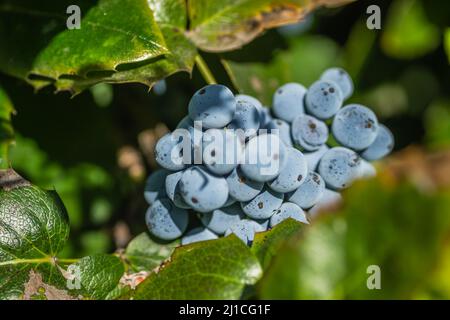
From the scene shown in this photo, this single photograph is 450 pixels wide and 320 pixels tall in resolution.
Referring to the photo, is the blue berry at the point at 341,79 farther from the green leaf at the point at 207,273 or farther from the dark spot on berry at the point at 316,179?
the green leaf at the point at 207,273

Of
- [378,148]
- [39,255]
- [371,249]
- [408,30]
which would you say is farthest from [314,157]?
[408,30]

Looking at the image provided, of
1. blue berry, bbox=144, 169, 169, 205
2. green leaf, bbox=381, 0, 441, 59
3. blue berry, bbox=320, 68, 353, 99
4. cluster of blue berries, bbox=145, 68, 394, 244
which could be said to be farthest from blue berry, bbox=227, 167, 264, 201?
green leaf, bbox=381, 0, 441, 59

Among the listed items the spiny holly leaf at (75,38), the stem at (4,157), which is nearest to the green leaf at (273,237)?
the spiny holly leaf at (75,38)

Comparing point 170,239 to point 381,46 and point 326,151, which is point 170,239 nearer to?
point 326,151

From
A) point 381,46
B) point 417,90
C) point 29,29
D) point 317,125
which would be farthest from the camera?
point 417,90

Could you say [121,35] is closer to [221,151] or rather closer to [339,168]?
[221,151]
